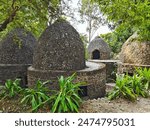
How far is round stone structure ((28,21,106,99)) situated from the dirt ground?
2.83 meters

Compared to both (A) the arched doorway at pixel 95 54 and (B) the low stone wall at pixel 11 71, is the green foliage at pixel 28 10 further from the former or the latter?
(A) the arched doorway at pixel 95 54

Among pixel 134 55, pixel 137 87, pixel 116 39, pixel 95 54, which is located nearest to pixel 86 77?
pixel 137 87

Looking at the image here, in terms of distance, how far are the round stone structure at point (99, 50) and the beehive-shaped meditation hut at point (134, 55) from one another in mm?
8838

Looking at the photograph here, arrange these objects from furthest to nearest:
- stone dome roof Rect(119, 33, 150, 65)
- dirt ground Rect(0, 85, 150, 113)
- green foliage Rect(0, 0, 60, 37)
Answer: stone dome roof Rect(119, 33, 150, 65), green foliage Rect(0, 0, 60, 37), dirt ground Rect(0, 85, 150, 113)

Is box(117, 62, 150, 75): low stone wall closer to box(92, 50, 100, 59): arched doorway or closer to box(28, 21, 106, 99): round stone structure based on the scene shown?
box(28, 21, 106, 99): round stone structure

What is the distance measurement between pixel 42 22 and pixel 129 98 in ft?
19.0

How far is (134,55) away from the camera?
66.0 feet

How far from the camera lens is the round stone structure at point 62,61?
1345 cm

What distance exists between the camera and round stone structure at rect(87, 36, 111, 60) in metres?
30.3

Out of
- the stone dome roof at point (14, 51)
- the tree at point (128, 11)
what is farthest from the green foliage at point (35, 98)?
the stone dome roof at point (14, 51)

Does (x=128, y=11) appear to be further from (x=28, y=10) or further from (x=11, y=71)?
(x=11, y=71)

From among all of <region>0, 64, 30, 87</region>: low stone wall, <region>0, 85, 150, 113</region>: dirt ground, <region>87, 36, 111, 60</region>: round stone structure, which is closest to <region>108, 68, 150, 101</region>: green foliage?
<region>0, 85, 150, 113</region>: dirt ground

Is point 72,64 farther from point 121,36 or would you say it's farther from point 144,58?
point 121,36

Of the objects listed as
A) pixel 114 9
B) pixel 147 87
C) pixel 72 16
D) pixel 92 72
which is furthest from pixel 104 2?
pixel 147 87
